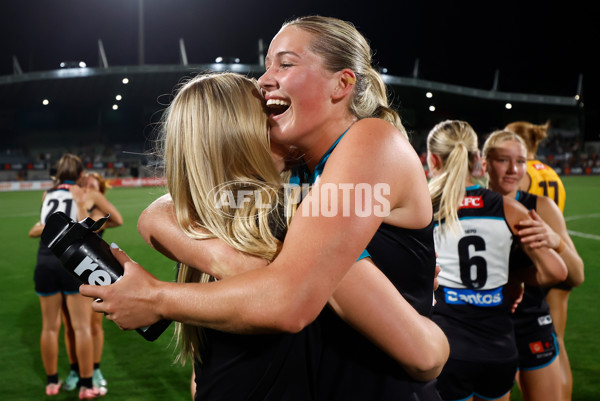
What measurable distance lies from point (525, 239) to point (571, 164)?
44.2 m

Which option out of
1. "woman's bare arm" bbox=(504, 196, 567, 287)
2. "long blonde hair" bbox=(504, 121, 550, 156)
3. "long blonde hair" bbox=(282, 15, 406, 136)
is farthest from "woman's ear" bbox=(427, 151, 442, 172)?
"long blonde hair" bbox=(504, 121, 550, 156)

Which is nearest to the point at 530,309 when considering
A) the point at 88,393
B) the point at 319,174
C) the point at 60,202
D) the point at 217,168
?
the point at 319,174

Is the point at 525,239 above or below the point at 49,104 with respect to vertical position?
above

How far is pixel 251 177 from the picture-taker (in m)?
1.64

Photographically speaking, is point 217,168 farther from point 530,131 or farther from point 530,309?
point 530,131

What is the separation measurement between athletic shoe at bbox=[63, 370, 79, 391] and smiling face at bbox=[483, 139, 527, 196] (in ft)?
13.9

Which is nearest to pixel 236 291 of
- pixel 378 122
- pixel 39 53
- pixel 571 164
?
pixel 378 122

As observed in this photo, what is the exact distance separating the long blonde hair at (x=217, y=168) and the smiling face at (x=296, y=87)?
0.10m

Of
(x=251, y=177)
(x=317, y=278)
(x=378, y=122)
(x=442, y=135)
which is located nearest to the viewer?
(x=317, y=278)

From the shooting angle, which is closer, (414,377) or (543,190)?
(414,377)

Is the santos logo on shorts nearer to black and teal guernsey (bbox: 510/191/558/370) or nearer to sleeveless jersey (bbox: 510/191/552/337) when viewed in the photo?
black and teal guernsey (bbox: 510/191/558/370)

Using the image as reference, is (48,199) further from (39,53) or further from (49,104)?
(39,53)

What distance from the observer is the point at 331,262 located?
132 cm

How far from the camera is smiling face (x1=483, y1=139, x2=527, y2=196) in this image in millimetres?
3730
